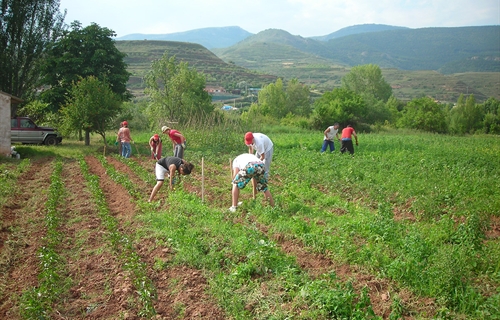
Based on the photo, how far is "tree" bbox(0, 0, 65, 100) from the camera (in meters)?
23.6

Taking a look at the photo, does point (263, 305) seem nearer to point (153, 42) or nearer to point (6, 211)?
point (6, 211)

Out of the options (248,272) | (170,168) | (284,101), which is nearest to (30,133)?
(170,168)

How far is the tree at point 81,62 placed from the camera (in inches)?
844

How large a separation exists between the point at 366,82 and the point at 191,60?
1816 inches

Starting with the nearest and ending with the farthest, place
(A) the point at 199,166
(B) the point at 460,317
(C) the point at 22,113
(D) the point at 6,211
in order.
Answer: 1. (B) the point at 460,317
2. (D) the point at 6,211
3. (A) the point at 199,166
4. (C) the point at 22,113

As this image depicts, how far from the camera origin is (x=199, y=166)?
46.9 ft

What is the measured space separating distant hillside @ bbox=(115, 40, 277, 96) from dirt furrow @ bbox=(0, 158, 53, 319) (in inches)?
2988

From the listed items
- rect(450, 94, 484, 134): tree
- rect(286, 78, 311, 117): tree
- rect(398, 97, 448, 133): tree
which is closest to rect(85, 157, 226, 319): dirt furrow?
rect(398, 97, 448, 133): tree

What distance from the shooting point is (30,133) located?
20.2 metres

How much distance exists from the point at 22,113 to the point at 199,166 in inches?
714

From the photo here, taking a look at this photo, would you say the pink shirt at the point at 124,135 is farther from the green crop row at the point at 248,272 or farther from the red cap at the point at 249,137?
the green crop row at the point at 248,272

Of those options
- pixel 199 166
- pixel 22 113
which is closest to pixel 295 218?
pixel 199 166

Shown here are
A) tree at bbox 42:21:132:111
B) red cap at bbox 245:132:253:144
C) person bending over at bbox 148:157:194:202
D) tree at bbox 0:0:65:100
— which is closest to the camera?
red cap at bbox 245:132:253:144

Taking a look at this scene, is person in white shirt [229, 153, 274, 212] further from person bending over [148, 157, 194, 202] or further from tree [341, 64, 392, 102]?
Answer: tree [341, 64, 392, 102]
